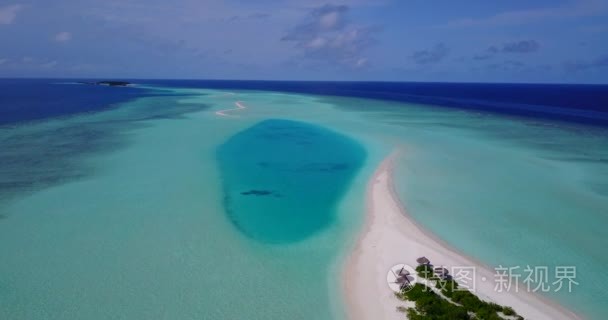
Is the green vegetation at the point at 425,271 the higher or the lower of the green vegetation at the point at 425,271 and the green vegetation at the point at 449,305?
the higher

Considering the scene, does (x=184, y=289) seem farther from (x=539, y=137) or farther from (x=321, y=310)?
(x=539, y=137)

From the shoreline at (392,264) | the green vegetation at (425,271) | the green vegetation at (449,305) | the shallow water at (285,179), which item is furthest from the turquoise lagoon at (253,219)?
the green vegetation at (425,271)

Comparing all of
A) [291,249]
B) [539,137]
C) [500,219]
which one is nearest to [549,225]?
[500,219]

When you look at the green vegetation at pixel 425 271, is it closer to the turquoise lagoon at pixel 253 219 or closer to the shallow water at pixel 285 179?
the turquoise lagoon at pixel 253 219

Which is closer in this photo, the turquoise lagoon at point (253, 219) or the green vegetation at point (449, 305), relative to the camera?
the green vegetation at point (449, 305)

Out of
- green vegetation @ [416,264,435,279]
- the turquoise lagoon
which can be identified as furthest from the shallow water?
green vegetation @ [416,264,435,279]
